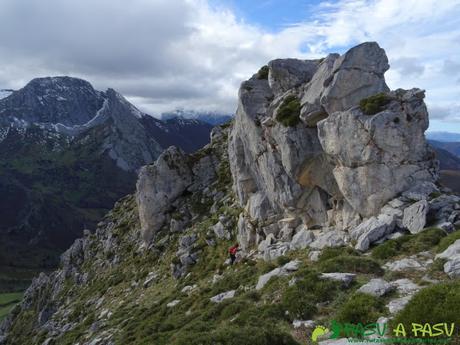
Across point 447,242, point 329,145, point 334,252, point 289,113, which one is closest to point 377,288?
point 447,242

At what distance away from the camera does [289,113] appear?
1539 inches

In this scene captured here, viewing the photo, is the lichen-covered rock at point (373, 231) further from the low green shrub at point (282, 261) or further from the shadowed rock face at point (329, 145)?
the low green shrub at point (282, 261)

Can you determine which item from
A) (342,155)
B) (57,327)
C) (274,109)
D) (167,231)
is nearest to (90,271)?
(57,327)

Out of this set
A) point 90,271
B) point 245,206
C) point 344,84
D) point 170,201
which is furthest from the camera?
point 90,271

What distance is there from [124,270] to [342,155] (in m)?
44.8

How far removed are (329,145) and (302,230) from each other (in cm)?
829

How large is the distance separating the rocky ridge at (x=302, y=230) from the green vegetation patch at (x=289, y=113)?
0.11 m

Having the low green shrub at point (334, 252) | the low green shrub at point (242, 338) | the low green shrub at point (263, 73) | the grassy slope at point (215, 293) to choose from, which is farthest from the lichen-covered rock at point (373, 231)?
the low green shrub at point (263, 73)

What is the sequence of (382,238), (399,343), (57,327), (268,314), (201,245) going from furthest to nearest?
(57,327)
(201,245)
(382,238)
(268,314)
(399,343)

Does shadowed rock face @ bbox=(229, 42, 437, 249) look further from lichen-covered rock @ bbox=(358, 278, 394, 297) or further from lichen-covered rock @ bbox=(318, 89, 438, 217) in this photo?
lichen-covered rock @ bbox=(358, 278, 394, 297)

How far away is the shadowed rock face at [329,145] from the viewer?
101 feet

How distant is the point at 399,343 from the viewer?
471 inches

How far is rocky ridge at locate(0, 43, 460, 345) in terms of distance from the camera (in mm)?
18266

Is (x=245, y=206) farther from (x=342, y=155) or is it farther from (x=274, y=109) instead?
(x=342, y=155)
